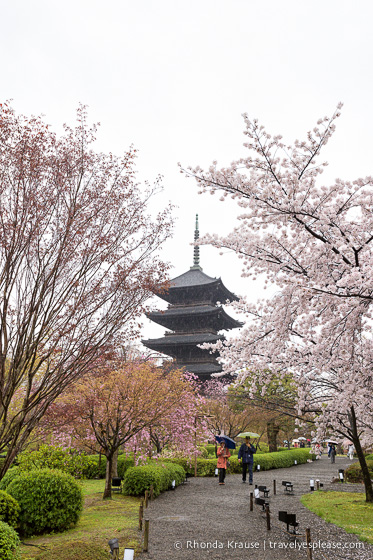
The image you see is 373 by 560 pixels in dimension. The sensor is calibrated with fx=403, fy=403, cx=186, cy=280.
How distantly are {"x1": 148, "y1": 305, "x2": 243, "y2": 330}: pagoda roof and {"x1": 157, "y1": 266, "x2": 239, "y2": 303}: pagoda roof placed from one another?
4.01 ft

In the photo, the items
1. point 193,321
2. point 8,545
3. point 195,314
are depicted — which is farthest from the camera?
point 193,321

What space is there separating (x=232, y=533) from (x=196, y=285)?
24.0 meters

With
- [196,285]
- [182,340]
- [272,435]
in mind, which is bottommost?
[272,435]

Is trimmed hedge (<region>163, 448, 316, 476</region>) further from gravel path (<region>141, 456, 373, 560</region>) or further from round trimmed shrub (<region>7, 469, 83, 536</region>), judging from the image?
round trimmed shrub (<region>7, 469, 83, 536</region>)

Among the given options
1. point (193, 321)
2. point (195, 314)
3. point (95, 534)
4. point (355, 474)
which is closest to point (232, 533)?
point (95, 534)

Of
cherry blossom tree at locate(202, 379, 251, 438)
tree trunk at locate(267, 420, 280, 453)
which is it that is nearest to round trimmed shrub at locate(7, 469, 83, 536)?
cherry blossom tree at locate(202, 379, 251, 438)

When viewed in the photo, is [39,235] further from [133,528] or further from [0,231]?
[133,528]

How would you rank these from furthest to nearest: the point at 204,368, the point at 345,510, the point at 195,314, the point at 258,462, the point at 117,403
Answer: the point at 195,314 < the point at 204,368 < the point at 258,462 < the point at 117,403 < the point at 345,510

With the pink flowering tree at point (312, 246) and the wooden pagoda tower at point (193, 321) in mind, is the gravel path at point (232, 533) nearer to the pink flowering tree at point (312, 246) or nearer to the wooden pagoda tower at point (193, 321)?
the pink flowering tree at point (312, 246)

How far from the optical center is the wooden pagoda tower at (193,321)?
2914cm

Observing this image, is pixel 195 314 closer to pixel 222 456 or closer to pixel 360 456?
pixel 222 456

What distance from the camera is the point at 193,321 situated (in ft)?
102

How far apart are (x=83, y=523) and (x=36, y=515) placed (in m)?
1.12

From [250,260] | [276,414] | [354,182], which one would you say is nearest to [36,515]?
[250,260]
